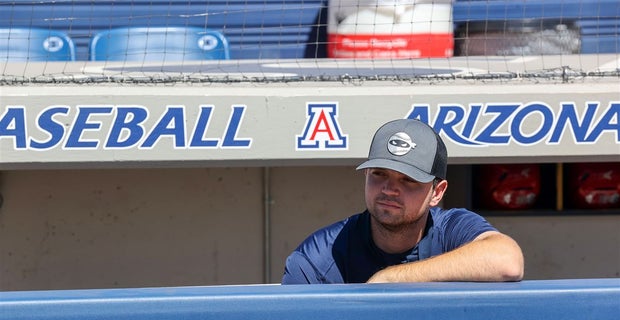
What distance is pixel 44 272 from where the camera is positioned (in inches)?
166

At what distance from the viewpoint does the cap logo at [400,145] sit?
259cm

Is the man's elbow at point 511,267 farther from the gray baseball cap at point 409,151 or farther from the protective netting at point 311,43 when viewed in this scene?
the protective netting at point 311,43

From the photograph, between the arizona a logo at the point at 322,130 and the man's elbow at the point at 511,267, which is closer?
the man's elbow at the point at 511,267

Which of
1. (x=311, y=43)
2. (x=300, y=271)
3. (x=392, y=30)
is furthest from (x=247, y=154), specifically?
(x=311, y=43)

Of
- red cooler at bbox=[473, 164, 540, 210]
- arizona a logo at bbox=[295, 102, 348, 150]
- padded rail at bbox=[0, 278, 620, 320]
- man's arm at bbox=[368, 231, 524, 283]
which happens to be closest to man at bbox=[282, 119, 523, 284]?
man's arm at bbox=[368, 231, 524, 283]

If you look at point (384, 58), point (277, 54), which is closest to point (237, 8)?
point (277, 54)

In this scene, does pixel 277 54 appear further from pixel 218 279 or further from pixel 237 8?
pixel 218 279

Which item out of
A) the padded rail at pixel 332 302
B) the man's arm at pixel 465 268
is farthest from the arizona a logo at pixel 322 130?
the padded rail at pixel 332 302

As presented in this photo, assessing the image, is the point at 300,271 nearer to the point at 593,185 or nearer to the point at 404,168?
the point at 404,168

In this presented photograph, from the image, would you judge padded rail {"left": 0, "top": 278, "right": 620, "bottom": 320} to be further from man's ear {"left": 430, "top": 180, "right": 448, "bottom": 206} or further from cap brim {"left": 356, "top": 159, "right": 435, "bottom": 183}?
man's ear {"left": 430, "top": 180, "right": 448, "bottom": 206}

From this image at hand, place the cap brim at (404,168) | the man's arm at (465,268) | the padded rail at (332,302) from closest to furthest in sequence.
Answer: the padded rail at (332,302)
the man's arm at (465,268)
the cap brim at (404,168)

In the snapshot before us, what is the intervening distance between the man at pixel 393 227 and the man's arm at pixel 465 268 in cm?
14

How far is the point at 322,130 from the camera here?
3480 mm

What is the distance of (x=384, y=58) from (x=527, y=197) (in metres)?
1.37
